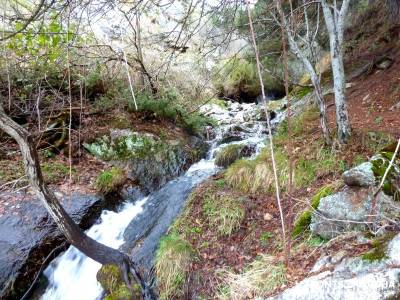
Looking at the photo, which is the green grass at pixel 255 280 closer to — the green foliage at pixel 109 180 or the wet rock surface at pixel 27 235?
the wet rock surface at pixel 27 235

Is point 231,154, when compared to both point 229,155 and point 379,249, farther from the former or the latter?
point 379,249

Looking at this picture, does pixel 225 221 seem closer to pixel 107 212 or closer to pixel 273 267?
pixel 273 267

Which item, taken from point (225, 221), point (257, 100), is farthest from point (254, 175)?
point (257, 100)

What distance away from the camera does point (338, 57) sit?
171 inches

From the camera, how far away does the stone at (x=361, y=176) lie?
3398mm

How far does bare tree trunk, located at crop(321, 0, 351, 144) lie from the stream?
7.91ft

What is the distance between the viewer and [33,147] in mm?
3555

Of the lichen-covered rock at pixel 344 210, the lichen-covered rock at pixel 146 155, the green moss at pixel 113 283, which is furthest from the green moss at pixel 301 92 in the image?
the green moss at pixel 113 283

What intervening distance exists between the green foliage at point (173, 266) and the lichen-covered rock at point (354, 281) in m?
1.24

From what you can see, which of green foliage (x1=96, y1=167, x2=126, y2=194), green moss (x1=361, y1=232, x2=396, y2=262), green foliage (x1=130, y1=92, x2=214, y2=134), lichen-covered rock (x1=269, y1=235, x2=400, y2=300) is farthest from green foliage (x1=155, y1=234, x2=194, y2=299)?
green foliage (x1=130, y1=92, x2=214, y2=134)

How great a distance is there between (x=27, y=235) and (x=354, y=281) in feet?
14.0

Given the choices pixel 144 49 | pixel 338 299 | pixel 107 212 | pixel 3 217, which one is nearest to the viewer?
pixel 338 299

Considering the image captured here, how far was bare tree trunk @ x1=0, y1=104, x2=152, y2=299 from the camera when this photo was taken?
3.45 m

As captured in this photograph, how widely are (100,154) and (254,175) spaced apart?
341 cm
